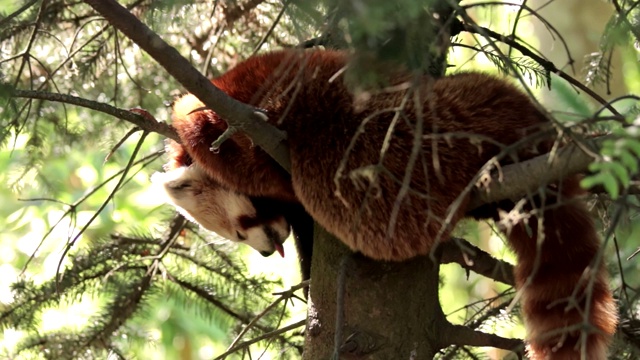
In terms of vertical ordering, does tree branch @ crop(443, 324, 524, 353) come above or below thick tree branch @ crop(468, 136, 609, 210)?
below

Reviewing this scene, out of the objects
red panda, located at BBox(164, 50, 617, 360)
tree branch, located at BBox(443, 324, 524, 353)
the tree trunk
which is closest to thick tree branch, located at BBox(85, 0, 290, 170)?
red panda, located at BBox(164, 50, 617, 360)

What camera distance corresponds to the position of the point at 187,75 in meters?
1.51

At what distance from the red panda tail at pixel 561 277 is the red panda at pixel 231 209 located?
0.80m

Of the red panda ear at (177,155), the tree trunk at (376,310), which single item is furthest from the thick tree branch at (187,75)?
the red panda ear at (177,155)

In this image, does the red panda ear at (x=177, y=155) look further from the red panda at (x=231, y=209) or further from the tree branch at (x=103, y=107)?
the tree branch at (x=103, y=107)

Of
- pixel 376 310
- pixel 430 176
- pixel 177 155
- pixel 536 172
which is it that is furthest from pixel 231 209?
pixel 536 172

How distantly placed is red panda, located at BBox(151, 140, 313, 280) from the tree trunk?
55cm

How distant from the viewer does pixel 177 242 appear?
285cm

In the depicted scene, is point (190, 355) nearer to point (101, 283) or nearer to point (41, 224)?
point (41, 224)

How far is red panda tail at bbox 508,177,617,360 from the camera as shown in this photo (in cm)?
171

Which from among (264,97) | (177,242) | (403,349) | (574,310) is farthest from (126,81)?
(574,310)

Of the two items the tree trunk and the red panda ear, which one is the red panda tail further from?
the red panda ear

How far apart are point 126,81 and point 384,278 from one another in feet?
5.58

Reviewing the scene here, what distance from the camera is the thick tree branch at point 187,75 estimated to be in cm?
146
